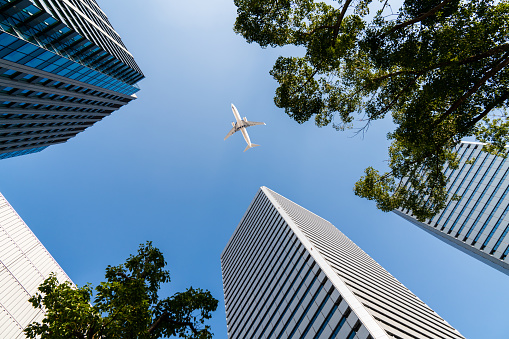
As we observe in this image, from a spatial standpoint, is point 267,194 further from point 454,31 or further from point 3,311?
point 454,31

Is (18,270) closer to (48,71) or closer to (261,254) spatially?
(48,71)

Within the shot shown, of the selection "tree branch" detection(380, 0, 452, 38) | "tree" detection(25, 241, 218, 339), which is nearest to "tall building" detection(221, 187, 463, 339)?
"tree" detection(25, 241, 218, 339)

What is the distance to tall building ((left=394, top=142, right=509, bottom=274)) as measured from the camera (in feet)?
168

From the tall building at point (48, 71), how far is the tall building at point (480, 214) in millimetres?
66130

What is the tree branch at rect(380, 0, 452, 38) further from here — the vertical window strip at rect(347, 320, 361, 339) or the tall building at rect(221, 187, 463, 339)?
the vertical window strip at rect(347, 320, 361, 339)

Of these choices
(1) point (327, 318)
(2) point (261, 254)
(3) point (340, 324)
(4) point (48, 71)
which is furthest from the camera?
(2) point (261, 254)

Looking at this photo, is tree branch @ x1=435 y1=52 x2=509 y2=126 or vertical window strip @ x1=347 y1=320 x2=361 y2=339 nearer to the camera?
tree branch @ x1=435 y1=52 x2=509 y2=126

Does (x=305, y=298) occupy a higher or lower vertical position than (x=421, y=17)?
lower

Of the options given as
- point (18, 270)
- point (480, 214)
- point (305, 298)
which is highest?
point (480, 214)

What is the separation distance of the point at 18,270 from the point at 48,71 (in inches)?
1033

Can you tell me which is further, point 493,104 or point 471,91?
point 493,104

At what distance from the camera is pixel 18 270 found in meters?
33.1

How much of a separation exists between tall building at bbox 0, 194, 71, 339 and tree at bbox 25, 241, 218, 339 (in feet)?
86.6

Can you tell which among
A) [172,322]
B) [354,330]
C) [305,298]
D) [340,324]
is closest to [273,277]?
[305,298]
